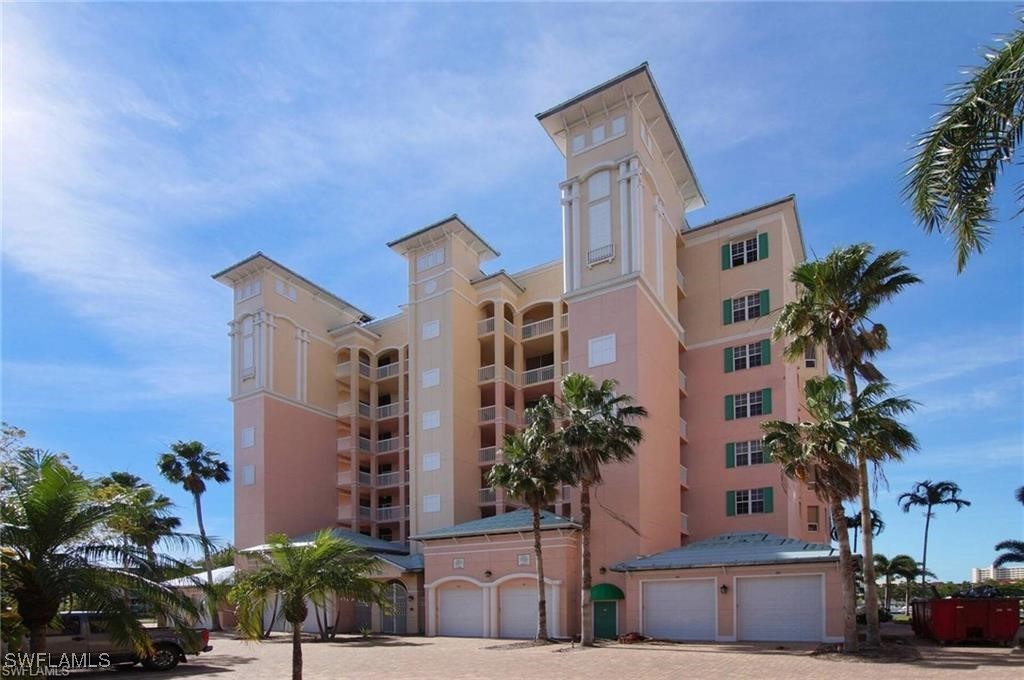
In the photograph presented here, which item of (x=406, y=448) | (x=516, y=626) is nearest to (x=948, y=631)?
(x=516, y=626)

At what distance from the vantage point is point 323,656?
1136 inches

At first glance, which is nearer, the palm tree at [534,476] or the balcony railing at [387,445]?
the palm tree at [534,476]

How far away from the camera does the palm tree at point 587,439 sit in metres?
31.3

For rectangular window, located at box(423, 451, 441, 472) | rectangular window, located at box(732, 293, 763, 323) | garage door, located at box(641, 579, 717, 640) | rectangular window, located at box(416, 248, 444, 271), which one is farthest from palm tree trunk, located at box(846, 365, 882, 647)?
rectangular window, located at box(416, 248, 444, 271)

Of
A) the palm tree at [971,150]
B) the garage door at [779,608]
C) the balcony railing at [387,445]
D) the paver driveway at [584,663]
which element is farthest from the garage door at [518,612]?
the palm tree at [971,150]

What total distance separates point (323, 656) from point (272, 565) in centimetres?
1312

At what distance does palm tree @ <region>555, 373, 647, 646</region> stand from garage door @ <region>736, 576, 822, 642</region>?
242 inches

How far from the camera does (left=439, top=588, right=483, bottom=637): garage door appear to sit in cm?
3809

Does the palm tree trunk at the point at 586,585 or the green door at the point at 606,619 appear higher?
the palm tree trunk at the point at 586,585

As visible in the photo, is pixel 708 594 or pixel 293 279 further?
pixel 293 279

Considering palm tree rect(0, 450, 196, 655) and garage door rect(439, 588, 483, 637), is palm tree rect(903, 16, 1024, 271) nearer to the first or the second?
palm tree rect(0, 450, 196, 655)

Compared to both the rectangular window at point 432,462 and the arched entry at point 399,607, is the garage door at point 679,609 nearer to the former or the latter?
the arched entry at point 399,607

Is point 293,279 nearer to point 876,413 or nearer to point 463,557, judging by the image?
point 463,557

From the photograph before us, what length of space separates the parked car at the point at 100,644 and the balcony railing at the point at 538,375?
89.7ft
